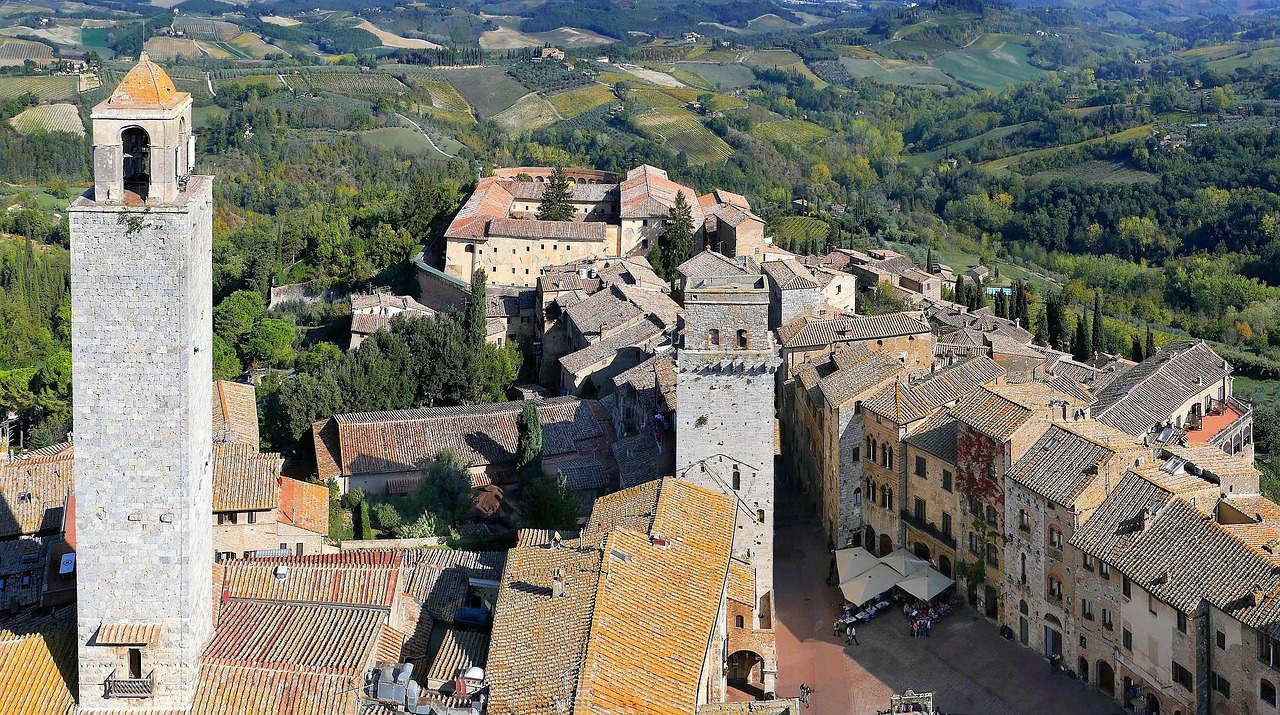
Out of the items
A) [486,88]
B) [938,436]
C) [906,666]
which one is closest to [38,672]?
[906,666]

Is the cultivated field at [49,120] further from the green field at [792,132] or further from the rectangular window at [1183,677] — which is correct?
the rectangular window at [1183,677]

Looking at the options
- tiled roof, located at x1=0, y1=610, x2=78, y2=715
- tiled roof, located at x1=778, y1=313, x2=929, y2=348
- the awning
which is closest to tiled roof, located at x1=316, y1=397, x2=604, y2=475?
tiled roof, located at x1=778, y1=313, x2=929, y2=348

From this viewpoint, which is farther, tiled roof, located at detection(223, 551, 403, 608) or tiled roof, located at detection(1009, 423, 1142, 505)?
tiled roof, located at detection(1009, 423, 1142, 505)

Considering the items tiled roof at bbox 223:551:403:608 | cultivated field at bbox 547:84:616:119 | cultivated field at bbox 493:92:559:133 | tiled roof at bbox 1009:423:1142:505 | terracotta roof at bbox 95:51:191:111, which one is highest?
terracotta roof at bbox 95:51:191:111

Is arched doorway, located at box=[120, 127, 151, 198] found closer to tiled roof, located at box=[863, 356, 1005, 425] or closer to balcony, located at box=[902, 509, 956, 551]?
tiled roof, located at box=[863, 356, 1005, 425]

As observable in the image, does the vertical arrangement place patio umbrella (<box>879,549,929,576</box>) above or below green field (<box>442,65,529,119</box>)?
above

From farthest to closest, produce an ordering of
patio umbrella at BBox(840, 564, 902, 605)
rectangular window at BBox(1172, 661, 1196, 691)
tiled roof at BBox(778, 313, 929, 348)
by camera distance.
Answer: tiled roof at BBox(778, 313, 929, 348) → patio umbrella at BBox(840, 564, 902, 605) → rectangular window at BBox(1172, 661, 1196, 691)

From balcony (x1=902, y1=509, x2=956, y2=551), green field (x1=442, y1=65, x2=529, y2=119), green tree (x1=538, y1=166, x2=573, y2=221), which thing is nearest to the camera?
balcony (x1=902, y1=509, x2=956, y2=551)
